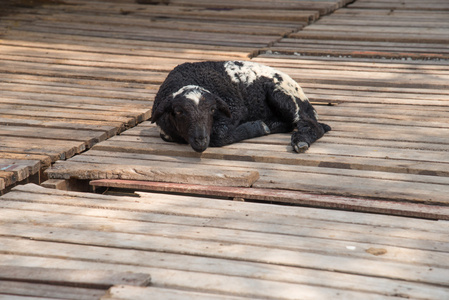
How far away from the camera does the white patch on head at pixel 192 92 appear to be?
519 cm

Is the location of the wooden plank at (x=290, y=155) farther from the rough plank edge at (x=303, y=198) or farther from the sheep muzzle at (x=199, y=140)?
the rough plank edge at (x=303, y=198)

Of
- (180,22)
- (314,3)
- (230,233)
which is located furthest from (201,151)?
(314,3)

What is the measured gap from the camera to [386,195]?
4207 mm

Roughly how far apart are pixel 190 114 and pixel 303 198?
136 cm

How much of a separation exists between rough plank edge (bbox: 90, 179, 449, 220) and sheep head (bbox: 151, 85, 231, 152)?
71 cm

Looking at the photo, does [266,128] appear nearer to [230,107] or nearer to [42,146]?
[230,107]

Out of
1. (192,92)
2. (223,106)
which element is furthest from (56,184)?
(223,106)

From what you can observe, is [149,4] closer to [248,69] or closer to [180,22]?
[180,22]

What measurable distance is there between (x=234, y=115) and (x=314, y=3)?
5714 millimetres

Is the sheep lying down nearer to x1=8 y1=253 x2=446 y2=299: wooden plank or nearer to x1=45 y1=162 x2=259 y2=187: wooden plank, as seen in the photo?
x1=45 y1=162 x2=259 y2=187: wooden plank

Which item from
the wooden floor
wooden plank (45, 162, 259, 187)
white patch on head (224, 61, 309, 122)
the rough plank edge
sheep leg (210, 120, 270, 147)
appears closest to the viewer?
the wooden floor

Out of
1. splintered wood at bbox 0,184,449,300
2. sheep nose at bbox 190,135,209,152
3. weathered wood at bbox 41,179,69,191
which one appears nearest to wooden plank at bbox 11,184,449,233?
splintered wood at bbox 0,184,449,300

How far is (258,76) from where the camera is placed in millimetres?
5820

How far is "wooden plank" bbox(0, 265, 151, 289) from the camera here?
299 centimetres
